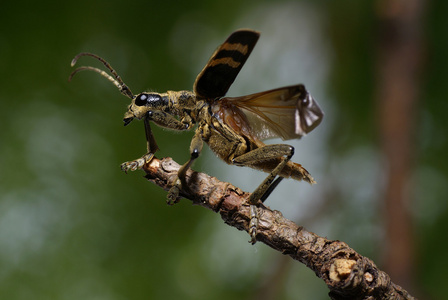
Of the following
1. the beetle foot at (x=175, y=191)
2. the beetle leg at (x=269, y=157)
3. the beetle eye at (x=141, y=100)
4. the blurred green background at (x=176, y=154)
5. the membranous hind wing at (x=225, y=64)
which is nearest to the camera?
the beetle foot at (x=175, y=191)

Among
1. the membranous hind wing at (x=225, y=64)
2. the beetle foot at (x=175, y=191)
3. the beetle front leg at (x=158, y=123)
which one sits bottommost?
the beetle foot at (x=175, y=191)

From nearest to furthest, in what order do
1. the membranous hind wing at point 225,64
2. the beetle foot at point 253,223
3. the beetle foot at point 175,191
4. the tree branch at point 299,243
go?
1. the tree branch at point 299,243
2. the beetle foot at point 253,223
3. the beetle foot at point 175,191
4. the membranous hind wing at point 225,64

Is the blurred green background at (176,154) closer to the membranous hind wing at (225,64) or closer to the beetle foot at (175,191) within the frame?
the membranous hind wing at (225,64)

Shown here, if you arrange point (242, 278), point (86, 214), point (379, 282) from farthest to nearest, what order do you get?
point (242, 278)
point (86, 214)
point (379, 282)

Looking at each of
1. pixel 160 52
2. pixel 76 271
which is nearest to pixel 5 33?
pixel 160 52

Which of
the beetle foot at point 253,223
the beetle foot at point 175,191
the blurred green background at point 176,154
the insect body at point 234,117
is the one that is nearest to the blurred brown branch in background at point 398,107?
the blurred green background at point 176,154

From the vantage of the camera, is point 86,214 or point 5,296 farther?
point 86,214

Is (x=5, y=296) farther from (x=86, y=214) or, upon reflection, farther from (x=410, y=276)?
(x=410, y=276)
